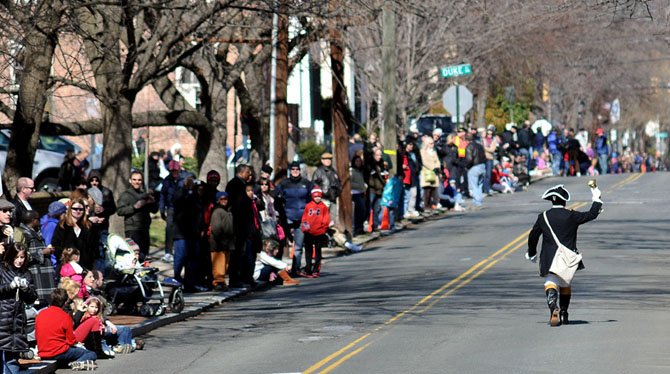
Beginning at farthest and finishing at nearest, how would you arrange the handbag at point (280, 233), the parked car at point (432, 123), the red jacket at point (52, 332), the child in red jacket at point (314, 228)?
the parked car at point (432, 123)
the child in red jacket at point (314, 228)
the handbag at point (280, 233)
the red jacket at point (52, 332)

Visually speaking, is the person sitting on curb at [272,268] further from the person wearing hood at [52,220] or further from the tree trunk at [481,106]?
the tree trunk at [481,106]

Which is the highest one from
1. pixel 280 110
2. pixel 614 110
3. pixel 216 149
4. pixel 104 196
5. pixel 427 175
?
pixel 614 110

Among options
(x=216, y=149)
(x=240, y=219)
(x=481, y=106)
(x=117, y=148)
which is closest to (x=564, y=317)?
(x=240, y=219)

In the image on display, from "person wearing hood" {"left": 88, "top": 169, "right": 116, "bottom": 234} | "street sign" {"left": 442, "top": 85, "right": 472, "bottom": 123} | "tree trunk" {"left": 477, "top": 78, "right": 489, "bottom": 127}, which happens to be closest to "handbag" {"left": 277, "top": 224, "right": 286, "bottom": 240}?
"person wearing hood" {"left": 88, "top": 169, "right": 116, "bottom": 234}

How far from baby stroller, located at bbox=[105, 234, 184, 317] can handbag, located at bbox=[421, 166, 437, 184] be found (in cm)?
1947

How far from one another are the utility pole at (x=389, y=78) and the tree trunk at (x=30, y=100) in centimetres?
1656

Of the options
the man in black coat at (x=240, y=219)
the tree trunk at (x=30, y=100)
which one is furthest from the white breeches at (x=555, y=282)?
the man in black coat at (x=240, y=219)

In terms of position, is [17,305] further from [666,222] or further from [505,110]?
[505,110]

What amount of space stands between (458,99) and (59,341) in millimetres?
30585

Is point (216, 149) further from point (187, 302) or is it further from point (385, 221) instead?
point (187, 302)

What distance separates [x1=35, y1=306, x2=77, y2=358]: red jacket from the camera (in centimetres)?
1595

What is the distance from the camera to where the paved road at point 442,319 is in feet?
50.5

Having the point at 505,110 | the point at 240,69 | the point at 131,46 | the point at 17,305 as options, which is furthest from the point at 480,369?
the point at 505,110

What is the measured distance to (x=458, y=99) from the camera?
45.6 metres
